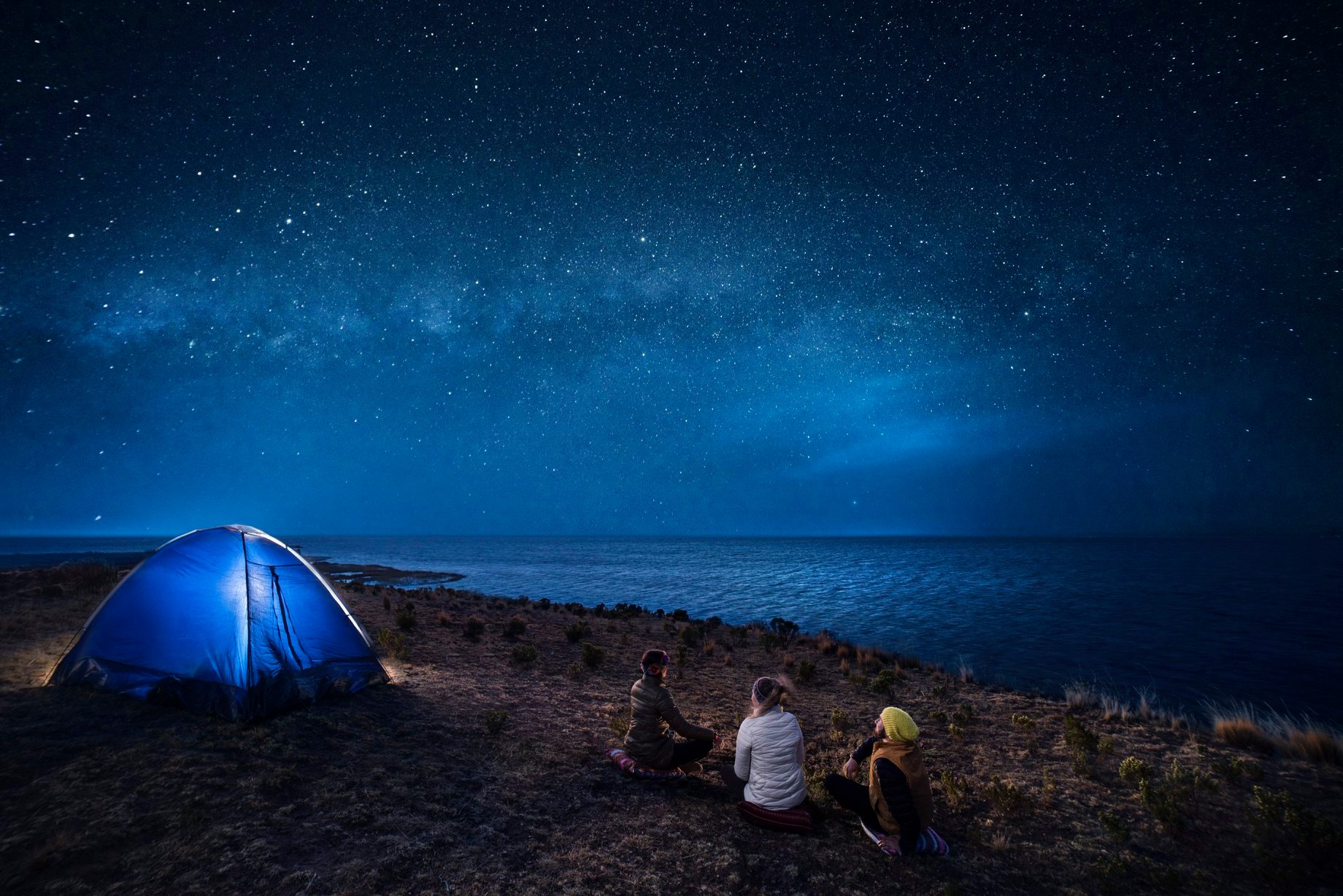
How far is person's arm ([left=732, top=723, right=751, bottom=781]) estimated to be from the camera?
621cm

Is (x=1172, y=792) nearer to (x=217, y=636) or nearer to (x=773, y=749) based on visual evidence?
(x=773, y=749)

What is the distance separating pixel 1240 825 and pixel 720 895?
6957 millimetres

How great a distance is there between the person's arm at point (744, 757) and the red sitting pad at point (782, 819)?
349 millimetres

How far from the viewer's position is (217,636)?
8336mm

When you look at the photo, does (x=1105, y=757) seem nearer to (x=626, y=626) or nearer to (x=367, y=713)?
(x=367, y=713)

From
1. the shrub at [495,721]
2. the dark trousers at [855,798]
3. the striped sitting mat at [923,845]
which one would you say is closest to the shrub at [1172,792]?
the striped sitting mat at [923,845]

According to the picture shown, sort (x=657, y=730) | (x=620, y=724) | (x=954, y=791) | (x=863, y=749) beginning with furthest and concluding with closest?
(x=620, y=724) < (x=657, y=730) < (x=954, y=791) < (x=863, y=749)

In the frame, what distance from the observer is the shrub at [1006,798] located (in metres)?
6.87

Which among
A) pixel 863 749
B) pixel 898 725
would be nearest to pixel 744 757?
pixel 863 749

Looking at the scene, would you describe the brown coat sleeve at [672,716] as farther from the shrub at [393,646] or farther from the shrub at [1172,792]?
the shrub at [393,646]

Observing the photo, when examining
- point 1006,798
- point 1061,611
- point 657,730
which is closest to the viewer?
point 1006,798

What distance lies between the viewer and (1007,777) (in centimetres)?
817

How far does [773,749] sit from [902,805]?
4.73 feet

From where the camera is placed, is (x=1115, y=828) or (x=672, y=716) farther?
(x=672, y=716)
